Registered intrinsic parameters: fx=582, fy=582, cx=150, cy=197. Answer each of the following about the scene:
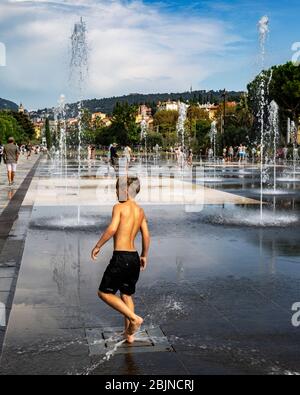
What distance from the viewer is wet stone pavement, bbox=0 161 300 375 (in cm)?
411

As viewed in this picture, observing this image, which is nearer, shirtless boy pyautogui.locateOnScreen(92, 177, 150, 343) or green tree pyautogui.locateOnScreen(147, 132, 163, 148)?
shirtless boy pyautogui.locateOnScreen(92, 177, 150, 343)

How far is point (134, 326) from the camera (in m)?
4.42

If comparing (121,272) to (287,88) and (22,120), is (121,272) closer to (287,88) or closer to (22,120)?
(287,88)

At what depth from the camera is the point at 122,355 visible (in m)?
4.22

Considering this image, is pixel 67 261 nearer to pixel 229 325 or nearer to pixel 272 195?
pixel 229 325

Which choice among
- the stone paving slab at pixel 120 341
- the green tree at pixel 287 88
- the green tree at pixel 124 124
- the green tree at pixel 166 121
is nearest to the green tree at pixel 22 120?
the green tree at pixel 166 121

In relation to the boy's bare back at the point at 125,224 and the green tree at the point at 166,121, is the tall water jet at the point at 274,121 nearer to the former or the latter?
the green tree at the point at 166,121

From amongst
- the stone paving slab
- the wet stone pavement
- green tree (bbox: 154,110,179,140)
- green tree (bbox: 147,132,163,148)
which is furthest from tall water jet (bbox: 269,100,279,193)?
the stone paving slab

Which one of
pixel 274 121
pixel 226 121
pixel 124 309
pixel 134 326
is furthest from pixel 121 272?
pixel 226 121

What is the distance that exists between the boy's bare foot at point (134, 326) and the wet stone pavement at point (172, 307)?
94mm

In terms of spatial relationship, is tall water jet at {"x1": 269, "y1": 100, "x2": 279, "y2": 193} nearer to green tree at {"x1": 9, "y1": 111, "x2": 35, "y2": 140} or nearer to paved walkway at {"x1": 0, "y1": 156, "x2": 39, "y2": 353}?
paved walkway at {"x1": 0, "y1": 156, "x2": 39, "y2": 353}

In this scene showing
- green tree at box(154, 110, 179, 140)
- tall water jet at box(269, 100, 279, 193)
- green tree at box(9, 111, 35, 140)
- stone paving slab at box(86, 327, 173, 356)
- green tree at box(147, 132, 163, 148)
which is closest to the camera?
stone paving slab at box(86, 327, 173, 356)
